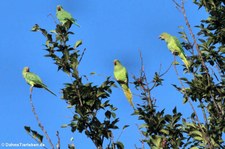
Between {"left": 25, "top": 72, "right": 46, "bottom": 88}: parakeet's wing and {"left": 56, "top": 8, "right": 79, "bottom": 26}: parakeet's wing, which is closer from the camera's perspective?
{"left": 56, "top": 8, "right": 79, "bottom": 26}: parakeet's wing

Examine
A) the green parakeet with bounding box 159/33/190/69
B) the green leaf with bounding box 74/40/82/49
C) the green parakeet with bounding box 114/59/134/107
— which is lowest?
the green leaf with bounding box 74/40/82/49

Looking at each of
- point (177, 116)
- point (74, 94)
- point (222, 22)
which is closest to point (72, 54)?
point (74, 94)

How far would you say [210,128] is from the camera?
540 cm

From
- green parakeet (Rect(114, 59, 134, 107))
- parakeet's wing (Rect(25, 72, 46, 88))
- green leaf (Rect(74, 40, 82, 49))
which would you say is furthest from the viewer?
parakeet's wing (Rect(25, 72, 46, 88))

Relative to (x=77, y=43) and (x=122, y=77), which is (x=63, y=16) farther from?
(x=77, y=43)

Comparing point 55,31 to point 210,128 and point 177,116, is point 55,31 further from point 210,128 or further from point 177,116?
point 210,128

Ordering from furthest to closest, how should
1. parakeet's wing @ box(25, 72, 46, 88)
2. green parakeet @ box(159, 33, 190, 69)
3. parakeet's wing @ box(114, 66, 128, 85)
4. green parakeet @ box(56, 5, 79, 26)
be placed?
1. green parakeet @ box(159, 33, 190, 69)
2. parakeet's wing @ box(25, 72, 46, 88)
3. parakeet's wing @ box(114, 66, 128, 85)
4. green parakeet @ box(56, 5, 79, 26)

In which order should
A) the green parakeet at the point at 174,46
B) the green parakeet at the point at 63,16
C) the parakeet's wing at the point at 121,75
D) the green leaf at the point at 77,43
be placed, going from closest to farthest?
the green leaf at the point at 77,43
the green parakeet at the point at 63,16
the parakeet's wing at the point at 121,75
the green parakeet at the point at 174,46

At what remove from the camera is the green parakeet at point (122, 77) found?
661 centimetres

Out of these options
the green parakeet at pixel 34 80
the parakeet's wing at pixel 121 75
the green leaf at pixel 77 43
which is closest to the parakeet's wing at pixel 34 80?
the green parakeet at pixel 34 80

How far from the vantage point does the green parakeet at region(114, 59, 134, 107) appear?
260 inches

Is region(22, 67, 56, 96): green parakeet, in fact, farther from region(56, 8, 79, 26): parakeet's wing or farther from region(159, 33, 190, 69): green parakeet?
region(159, 33, 190, 69): green parakeet

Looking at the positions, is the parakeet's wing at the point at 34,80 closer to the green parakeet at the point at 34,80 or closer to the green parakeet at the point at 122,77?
the green parakeet at the point at 34,80

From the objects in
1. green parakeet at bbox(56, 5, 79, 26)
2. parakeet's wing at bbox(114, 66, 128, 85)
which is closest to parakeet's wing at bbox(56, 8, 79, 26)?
green parakeet at bbox(56, 5, 79, 26)
